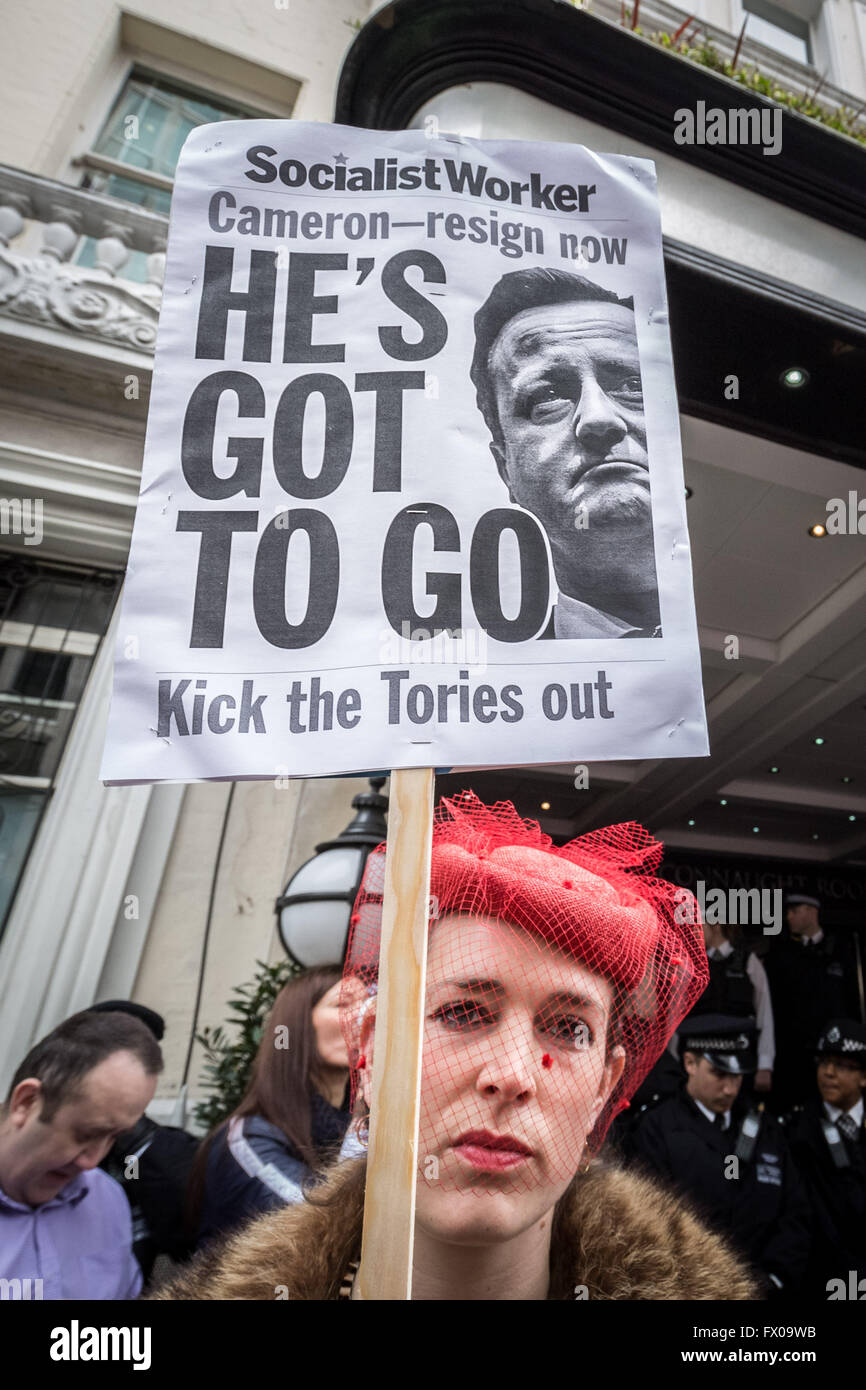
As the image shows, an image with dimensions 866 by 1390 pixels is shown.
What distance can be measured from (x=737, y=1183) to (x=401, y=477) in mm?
3546

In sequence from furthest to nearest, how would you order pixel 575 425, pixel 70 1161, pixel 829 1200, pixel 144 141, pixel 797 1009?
pixel 797 1009
pixel 144 141
pixel 829 1200
pixel 70 1161
pixel 575 425

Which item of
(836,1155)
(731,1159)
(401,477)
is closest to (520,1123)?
(401,477)

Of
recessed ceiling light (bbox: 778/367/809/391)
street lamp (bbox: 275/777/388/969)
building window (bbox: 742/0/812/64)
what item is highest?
building window (bbox: 742/0/812/64)

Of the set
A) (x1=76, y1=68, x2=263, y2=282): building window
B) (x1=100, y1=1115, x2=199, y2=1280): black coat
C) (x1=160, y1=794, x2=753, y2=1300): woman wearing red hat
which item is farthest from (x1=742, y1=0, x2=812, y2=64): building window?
(x1=100, y1=1115, x2=199, y2=1280): black coat

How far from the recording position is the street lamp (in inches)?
94.9

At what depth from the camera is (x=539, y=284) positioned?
63.2 inches

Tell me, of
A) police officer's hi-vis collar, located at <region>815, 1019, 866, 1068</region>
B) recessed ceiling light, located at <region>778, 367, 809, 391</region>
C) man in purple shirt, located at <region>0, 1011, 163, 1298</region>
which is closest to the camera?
man in purple shirt, located at <region>0, 1011, 163, 1298</region>

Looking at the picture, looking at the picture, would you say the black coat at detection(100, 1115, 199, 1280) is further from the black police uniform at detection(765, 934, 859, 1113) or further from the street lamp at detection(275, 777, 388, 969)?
the black police uniform at detection(765, 934, 859, 1113)

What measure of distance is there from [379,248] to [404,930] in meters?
1.35

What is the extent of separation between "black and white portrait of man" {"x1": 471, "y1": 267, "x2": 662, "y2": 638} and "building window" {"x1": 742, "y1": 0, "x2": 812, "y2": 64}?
775 cm

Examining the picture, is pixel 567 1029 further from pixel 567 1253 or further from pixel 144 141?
pixel 144 141

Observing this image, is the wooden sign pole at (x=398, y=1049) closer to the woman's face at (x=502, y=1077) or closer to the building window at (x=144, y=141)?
the woman's face at (x=502, y=1077)

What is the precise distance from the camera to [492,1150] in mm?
1107

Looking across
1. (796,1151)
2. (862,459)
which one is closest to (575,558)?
(862,459)
